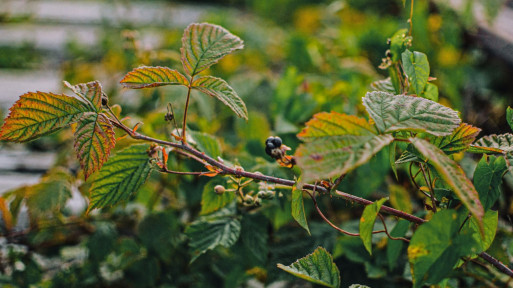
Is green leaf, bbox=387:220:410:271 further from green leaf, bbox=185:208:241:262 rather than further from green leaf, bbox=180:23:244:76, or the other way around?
green leaf, bbox=180:23:244:76

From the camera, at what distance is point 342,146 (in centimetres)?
50

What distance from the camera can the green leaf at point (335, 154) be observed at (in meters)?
0.46

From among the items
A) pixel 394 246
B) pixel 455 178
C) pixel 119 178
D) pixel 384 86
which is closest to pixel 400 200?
pixel 394 246

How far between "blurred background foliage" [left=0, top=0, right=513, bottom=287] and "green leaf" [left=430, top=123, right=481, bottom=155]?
0.28 meters

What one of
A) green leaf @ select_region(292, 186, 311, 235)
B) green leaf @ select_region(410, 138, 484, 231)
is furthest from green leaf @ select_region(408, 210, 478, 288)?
green leaf @ select_region(292, 186, 311, 235)

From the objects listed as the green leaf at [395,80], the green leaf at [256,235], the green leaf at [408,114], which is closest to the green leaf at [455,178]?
the green leaf at [408,114]

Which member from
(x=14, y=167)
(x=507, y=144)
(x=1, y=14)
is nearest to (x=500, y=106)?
(x=507, y=144)

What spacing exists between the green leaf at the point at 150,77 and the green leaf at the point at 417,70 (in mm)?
361

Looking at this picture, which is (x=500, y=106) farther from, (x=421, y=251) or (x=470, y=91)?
(x=421, y=251)

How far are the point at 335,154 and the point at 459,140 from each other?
246 millimetres

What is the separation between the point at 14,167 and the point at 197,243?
104 cm

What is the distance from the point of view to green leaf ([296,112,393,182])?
0.46m

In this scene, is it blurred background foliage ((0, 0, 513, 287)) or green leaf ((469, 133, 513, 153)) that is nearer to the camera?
green leaf ((469, 133, 513, 153))

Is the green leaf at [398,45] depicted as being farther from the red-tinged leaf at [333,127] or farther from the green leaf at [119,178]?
the green leaf at [119,178]
